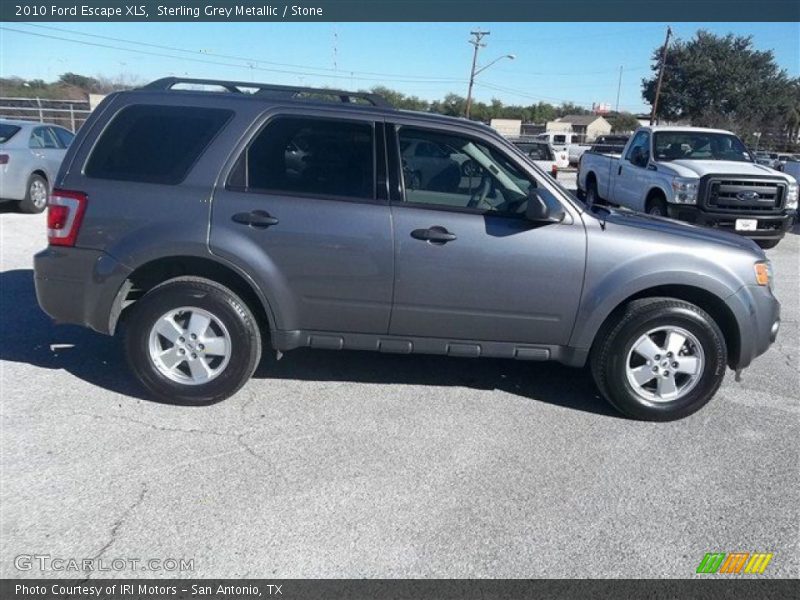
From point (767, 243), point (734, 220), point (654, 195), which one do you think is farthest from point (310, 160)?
point (767, 243)

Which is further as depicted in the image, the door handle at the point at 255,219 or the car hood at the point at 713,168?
the car hood at the point at 713,168

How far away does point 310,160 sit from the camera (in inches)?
167

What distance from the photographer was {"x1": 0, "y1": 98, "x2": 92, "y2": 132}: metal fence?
95.1 feet

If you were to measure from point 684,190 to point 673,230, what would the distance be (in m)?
6.70

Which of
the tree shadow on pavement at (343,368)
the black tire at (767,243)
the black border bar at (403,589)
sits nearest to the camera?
the black border bar at (403,589)

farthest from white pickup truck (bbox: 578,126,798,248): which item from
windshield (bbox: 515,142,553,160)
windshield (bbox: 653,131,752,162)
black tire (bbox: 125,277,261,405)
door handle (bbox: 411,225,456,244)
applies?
windshield (bbox: 515,142,553,160)

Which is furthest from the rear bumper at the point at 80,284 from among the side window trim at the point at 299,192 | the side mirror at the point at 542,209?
the side mirror at the point at 542,209

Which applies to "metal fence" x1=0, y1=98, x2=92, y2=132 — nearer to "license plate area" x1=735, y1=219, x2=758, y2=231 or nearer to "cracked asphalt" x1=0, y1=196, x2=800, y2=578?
"license plate area" x1=735, y1=219, x2=758, y2=231

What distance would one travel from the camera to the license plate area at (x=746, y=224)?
10219 mm

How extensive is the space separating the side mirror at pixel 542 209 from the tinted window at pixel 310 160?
0.99 m

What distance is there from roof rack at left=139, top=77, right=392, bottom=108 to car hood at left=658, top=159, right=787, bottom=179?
291 inches

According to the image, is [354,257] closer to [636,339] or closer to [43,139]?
[636,339]

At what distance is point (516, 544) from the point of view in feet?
9.90

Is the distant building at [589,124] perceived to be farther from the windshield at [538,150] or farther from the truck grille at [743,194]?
the truck grille at [743,194]
